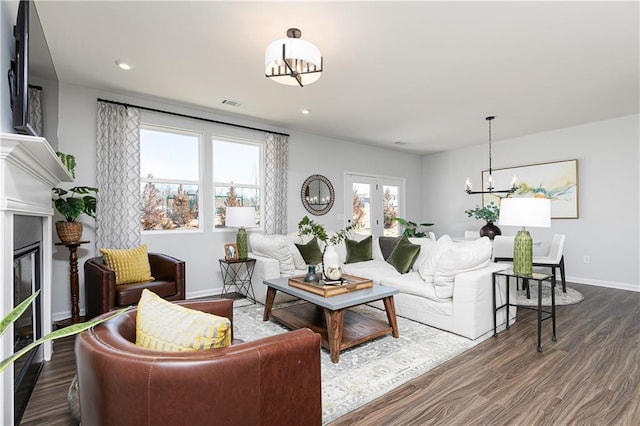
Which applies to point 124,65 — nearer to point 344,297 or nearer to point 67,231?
point 67,231

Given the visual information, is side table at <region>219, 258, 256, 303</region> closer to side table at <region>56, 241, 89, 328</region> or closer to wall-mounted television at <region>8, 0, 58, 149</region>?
side table at <region>56, 241, 89, 328</region>

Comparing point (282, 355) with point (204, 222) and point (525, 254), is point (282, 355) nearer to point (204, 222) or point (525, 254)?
point (525, 254)

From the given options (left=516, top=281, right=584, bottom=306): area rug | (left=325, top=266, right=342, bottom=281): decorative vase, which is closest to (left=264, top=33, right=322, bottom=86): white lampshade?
(left=325, top=266, right=342, bottom=281): decorative vase

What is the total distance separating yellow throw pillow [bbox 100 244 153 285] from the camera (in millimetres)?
3193

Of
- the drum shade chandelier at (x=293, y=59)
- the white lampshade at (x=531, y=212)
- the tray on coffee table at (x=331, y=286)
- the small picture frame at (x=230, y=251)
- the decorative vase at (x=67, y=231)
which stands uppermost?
the drum shade chandelier at (x=293, y=59)

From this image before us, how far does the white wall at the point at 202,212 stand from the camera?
3.55 m

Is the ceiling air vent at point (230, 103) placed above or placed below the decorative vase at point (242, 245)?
above

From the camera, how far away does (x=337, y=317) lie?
8.18 ft

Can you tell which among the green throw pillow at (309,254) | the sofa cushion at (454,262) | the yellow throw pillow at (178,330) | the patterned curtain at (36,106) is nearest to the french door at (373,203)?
the green throw pillow at (309,254)

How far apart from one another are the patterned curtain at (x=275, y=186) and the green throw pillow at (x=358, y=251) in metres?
1.08

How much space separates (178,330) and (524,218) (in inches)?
112

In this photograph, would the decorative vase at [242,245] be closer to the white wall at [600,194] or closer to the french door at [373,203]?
the french door at [373,203]

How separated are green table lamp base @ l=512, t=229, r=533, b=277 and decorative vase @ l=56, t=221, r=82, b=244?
13.8 ft

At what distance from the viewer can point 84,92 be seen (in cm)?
364
